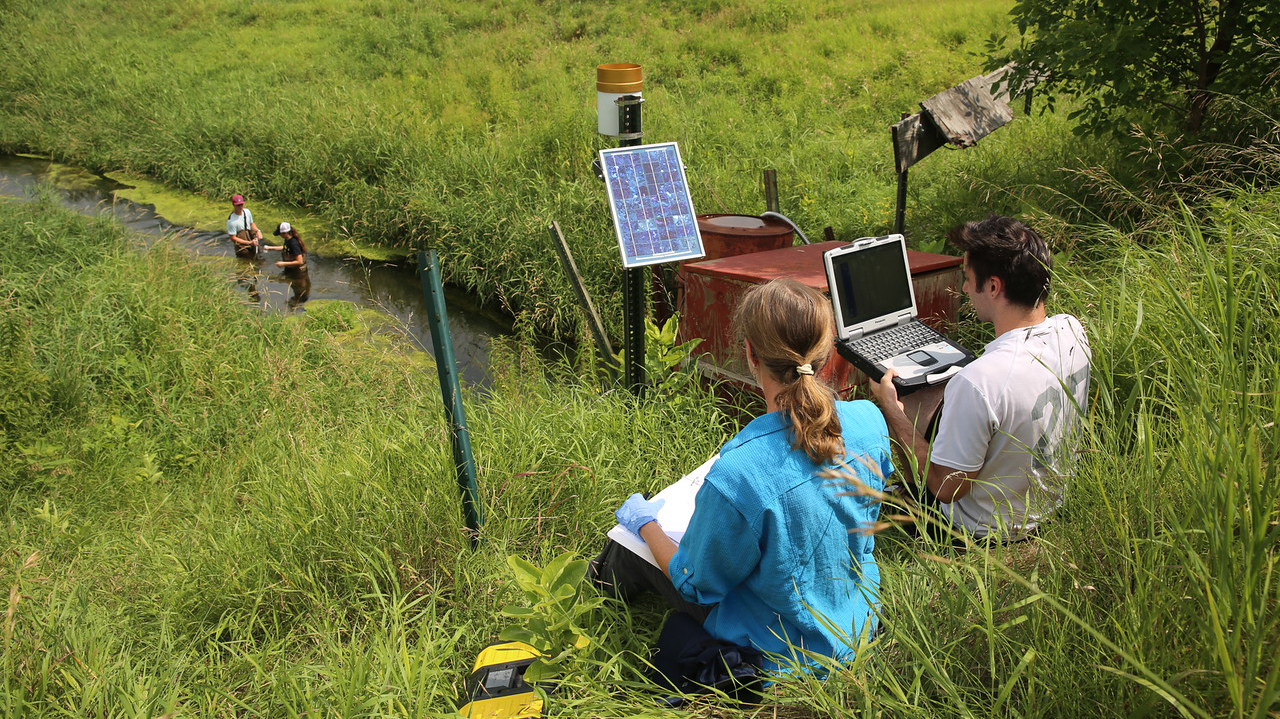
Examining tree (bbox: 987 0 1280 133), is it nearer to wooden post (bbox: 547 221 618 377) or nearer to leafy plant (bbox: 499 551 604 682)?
wooden post (bbox: 547 221 618 377)

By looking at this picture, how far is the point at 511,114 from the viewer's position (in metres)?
11.7

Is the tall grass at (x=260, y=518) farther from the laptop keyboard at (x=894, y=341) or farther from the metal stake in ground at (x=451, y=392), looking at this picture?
the laptop keyboard at (x=894, y=341)

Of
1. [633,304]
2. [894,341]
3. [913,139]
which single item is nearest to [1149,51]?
[913,139]

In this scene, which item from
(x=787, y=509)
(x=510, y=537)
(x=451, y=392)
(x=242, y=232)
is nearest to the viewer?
(x=787, y=509)

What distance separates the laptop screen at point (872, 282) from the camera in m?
3.03

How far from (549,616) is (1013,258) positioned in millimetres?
1647

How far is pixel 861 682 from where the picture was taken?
4.91ft

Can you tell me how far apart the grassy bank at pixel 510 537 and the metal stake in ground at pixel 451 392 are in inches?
2.9

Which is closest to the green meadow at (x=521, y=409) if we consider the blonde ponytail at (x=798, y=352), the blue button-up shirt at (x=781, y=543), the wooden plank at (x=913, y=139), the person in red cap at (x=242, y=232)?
the blue button-up shirt at (x=781, y=543)

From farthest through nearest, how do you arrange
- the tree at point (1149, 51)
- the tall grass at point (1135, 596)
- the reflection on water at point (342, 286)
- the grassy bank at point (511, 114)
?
the grassy bank at point (511, 114) → the reflection on water at point (342, 286) → the tree at point (1149, 51) → the tall grass at point (1135, 596)

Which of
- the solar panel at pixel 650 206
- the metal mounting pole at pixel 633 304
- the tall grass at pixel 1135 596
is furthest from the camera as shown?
the metal mounting pole at pixel 633 304

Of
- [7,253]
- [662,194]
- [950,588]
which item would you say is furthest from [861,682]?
[7,253]

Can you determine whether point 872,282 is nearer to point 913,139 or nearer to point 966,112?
point 913,139

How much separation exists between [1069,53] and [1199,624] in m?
4.49
